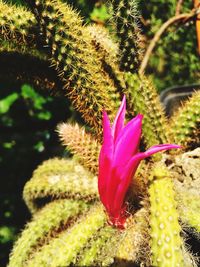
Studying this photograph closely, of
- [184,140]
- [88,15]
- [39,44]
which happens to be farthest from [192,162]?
[88,15]

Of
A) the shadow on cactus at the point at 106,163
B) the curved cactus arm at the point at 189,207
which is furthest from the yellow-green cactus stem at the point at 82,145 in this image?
the curved cactus arm at the point at 189,207

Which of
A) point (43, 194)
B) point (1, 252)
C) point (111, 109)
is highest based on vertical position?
point (111, 109)

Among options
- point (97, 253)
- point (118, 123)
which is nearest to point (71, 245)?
point (97, 253)

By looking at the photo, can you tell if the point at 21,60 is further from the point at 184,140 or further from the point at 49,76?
the point at 184,140

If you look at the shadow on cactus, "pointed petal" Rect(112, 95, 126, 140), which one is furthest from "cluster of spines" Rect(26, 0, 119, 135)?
"pointed petal" Rect(112, 95, 126, 140)

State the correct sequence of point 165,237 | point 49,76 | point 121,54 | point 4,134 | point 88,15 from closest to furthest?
point 165,237
point 121,54
point 49,76
point 88,15
point 4,134

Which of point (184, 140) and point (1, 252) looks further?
point (1, 252)

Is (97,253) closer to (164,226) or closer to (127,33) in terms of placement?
(164,226)
